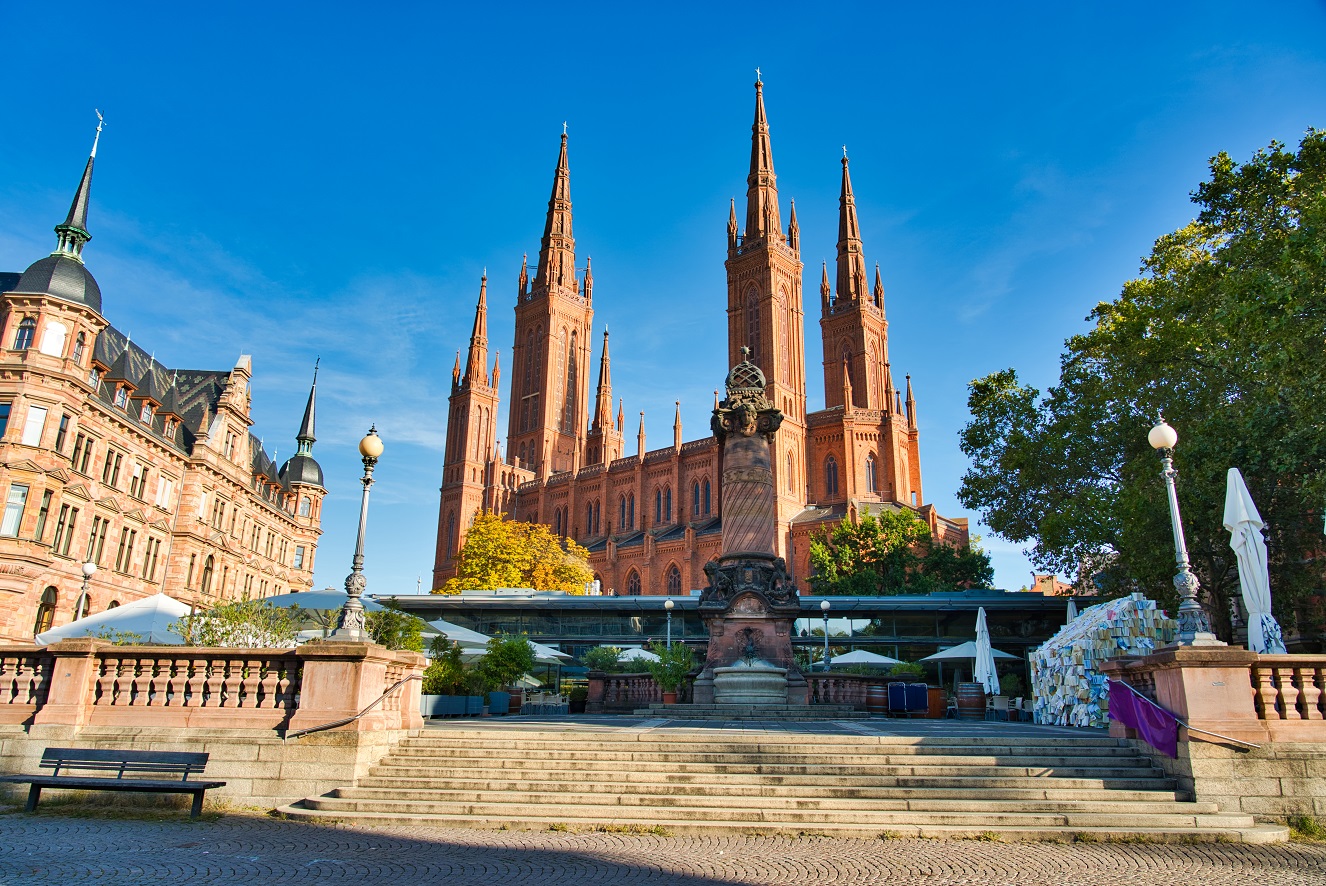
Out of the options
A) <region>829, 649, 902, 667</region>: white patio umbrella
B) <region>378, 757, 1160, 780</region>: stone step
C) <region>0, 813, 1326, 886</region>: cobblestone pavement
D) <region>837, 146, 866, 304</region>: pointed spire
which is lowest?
<region>0, 813, 1326, 886</region>: cobblestone pavement

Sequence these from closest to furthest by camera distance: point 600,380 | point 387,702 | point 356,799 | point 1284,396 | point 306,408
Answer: point 356,799
point 387,702
point 1284,396
point 306,408
point 600,380

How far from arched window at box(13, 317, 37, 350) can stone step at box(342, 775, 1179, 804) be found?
29.5m

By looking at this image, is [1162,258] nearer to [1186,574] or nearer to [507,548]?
[1186,574]

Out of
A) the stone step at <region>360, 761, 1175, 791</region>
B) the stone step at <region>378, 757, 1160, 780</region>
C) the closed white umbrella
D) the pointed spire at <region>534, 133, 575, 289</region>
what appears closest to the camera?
the stone step at <region>360, 761, 1175, 791</region>

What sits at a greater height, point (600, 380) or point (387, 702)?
point (600, 380)

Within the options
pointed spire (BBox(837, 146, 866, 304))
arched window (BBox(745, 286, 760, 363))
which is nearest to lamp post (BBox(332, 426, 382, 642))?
arched window (BBox(745, 286, 760, 363))

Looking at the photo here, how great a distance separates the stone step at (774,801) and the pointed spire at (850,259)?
3147 inches

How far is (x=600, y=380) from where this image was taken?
97625mm

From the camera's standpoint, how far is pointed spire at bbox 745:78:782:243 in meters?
78.1

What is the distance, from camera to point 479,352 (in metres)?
93.8

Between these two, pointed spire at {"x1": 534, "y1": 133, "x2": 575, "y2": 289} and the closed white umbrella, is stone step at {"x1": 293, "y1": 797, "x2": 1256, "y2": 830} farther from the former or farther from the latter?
pointed spire at {"x1": 534, "y1": 133, "x2": 575, "y2": 289}

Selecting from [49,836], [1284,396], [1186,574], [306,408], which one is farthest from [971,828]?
[306,408]

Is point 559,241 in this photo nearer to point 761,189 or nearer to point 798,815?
point 761,189

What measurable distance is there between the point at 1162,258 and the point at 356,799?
29.7m
